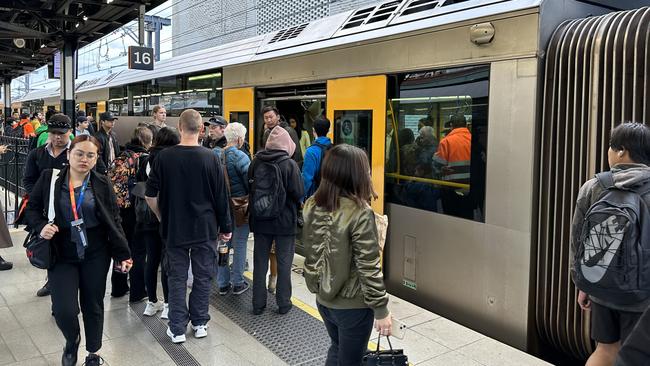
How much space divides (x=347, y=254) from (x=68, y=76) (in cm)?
1079

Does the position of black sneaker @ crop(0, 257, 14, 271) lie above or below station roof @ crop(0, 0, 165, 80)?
below

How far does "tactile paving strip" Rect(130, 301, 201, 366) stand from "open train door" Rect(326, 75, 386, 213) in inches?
87.2

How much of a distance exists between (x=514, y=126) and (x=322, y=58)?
2565 millimetres

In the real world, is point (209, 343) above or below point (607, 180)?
below

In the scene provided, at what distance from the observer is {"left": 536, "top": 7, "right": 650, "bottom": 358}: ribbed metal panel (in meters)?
3.37

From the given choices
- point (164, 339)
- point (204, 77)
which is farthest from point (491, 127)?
point (204, 77)

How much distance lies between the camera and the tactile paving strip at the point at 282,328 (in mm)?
3746

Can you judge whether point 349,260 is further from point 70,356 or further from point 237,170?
point 237,170

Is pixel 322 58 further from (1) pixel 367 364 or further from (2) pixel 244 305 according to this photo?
(1) pixel 367 364

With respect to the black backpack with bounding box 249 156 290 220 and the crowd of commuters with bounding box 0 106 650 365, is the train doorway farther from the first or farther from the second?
the black backpack with bounding box 249 156 290 220

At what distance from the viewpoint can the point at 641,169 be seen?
2590 mm

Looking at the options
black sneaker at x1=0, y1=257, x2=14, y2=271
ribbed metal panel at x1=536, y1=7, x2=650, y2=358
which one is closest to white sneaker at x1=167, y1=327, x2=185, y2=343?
ribbed metal panel at x1=536, y1=7, x2=650, y2=358

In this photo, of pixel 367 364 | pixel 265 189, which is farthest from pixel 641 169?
pixel 265 189

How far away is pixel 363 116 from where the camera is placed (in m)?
5.27
